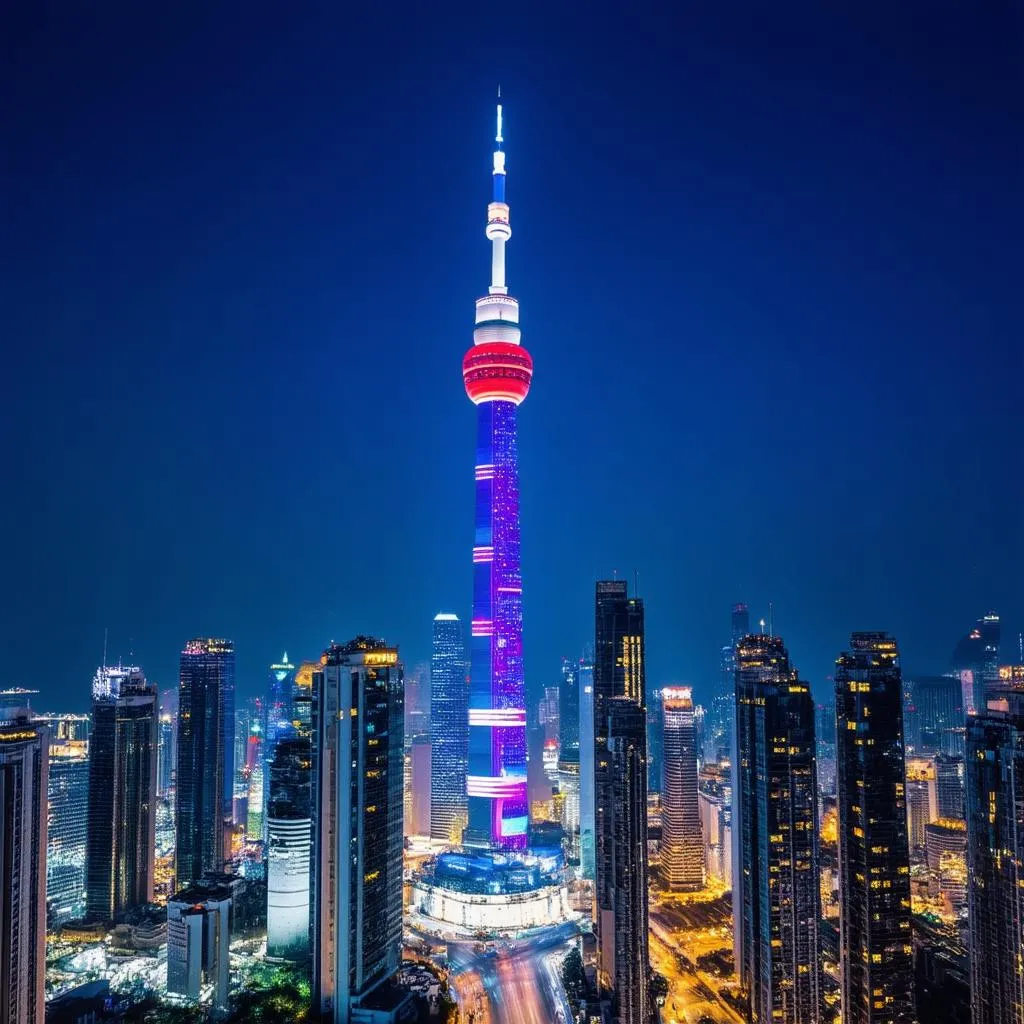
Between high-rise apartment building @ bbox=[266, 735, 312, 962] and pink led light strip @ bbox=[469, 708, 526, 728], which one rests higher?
pink led light strip @ bbox=[469, 708, 526, 728]

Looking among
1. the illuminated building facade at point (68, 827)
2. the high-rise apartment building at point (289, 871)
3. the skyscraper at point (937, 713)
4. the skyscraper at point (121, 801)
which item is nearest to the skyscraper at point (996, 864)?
the high-rise apartment building at point (289, 871)

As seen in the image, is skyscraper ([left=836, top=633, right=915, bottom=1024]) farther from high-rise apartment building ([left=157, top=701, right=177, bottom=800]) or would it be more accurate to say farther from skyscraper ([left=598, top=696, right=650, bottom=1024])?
high-rise apartment building ([left=157, top=701, right=177, bottom=800])

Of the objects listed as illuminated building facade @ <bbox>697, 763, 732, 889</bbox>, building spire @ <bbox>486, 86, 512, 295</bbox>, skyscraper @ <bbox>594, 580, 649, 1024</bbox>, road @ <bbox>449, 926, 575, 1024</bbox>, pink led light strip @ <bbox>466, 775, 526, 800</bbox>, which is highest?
building spire @ <bbox>486, 86, 512, 295</bbox>

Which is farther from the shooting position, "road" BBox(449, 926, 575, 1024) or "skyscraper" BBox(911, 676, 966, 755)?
"skyscraper" BBox(911, 676, 966, 755)

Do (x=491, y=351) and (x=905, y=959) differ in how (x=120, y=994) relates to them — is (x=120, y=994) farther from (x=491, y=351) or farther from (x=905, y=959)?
(x=491, y=351)

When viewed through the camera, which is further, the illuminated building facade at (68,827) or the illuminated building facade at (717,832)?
the illuminated building facade at (717,832)

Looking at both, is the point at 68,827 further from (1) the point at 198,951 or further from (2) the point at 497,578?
(2) the point at 497,578

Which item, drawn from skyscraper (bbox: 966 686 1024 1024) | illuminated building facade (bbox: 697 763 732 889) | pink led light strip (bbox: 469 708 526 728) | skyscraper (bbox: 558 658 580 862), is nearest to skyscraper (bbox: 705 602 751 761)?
skyscraper (bbox: 558 658 580 862)

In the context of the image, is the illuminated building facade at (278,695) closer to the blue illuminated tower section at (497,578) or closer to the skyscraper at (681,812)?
the blue illuminated tower section at (497,578)
